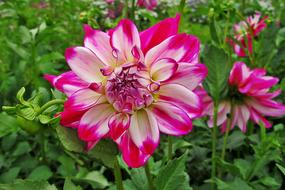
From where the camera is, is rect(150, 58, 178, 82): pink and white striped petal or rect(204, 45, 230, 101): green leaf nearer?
rect(150, 58, 178, 82): pink and white striped petal

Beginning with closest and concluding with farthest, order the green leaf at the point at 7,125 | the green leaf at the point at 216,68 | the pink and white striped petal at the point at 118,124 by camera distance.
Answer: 1. the pink and white striped petal at the point at 118,124
2. the green leaf at the point at 216,68
3. the green leaf at the point at 7,125

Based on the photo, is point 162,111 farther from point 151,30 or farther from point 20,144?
point 20,144

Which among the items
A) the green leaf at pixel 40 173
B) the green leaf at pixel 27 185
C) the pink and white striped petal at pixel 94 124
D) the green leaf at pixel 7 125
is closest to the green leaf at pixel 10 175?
the green leaf at pixel 40 173

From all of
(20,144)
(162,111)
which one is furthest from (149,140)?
(20,144)

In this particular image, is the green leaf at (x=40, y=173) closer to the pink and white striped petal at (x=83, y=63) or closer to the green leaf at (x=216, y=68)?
the green leaf at (x=216, y=68)

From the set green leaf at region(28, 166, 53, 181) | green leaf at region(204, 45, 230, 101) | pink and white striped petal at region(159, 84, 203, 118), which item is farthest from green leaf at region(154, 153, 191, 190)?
green leaf at region(28, 166, 53, 181)

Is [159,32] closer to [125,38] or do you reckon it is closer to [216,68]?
[125,38]

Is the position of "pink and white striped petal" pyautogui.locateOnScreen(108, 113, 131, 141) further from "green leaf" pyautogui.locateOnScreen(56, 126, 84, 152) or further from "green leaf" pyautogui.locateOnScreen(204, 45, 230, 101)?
"green leaf" pyautogui.locateOnScreen(204, 45, 230, 101)
